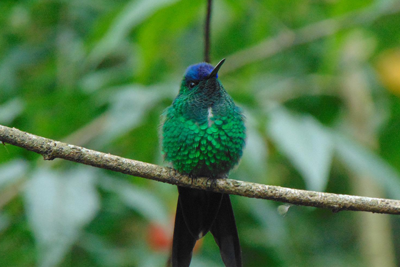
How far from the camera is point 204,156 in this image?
2.84m

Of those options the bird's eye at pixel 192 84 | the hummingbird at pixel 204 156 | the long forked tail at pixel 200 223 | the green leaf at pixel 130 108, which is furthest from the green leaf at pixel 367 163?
the green leaf at pixel 130 108

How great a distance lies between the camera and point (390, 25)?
401 cm

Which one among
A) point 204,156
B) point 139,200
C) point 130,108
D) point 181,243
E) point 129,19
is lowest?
point 181,243

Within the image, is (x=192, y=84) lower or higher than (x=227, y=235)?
higher

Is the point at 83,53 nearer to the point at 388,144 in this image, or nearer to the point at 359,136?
the point at 388,144

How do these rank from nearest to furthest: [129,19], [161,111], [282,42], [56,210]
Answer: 1. [56,210]
2. [129,19]
3. [161,111]
4. [282,42]

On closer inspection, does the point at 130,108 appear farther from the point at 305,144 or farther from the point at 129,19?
the point at 305,144

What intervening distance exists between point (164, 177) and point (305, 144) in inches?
34.0

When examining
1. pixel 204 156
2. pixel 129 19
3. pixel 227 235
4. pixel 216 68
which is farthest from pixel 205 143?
pixel 129 19

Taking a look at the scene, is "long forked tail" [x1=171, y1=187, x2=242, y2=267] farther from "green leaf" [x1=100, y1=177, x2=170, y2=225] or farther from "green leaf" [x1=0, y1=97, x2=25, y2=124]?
"green leaf" [x1=0, y1=97, x2=25, y2=124]

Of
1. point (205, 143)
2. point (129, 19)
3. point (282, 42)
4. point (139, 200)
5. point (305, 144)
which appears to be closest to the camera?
point (305, 144)

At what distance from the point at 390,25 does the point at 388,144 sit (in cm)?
109

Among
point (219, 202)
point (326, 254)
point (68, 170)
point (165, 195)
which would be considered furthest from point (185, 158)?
point (326, 254)

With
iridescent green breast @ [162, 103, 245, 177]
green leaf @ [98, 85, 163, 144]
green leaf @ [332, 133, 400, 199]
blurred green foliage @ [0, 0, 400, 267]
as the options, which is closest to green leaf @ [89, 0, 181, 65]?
blurred green foliage @ [0, 0, 400, 267]
